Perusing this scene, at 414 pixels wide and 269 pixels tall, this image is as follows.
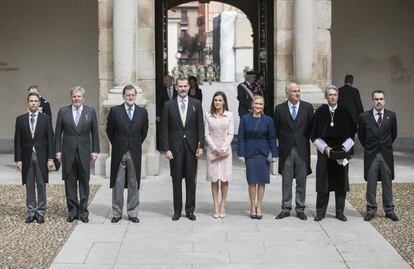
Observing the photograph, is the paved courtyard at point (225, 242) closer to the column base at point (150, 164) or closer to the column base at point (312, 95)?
the column base at point (150, 164)

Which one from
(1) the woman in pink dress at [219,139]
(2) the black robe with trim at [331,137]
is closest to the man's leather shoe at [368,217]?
(2) the black robe with trim at [331,137]

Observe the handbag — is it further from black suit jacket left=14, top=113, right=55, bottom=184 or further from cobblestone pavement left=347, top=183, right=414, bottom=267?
black suit jacket left=14, top=113, right=55, bottom=184

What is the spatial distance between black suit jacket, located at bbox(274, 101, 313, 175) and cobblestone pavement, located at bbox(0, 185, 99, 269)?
8.73ft

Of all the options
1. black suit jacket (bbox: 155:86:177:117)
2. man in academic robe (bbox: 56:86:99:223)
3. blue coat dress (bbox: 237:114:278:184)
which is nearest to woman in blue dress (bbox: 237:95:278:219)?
blue coat dress (bbox: 237:114:278:184)

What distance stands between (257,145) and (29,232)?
2802mm

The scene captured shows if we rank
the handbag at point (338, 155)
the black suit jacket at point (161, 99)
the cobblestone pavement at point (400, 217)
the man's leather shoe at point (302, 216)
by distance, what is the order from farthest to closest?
the black suit jacket at point (161, 99), the man's leather shoe at point (302, 216), the handbag at point (338, 155), the cobblestone pavement at point (400, 217)

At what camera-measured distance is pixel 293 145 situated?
9.91 meters

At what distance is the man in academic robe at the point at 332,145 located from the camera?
9617 mm

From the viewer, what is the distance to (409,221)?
967cm

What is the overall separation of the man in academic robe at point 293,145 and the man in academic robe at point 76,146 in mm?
2229

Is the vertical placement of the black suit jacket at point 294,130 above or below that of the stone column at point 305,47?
below

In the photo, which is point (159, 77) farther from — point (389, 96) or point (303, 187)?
point (303, 187)

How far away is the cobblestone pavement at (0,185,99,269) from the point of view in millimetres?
7977

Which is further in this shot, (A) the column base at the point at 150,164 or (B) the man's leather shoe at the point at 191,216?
(A) the column base at the point at 150,164
